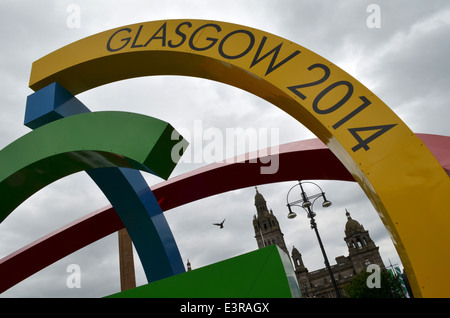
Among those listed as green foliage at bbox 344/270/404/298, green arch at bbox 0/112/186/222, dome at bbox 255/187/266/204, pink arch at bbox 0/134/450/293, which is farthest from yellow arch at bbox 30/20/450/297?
dome at bbox 255/187/266/204

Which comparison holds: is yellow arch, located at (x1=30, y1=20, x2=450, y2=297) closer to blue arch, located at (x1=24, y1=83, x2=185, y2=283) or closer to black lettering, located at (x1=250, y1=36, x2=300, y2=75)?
black lettering, located at (x1=250, y1=36, x2=300, y2=75)

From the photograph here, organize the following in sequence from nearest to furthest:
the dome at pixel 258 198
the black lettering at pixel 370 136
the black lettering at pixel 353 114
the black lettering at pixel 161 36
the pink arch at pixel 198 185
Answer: the black lettering at pixel 370 136 → the black lettering at pixel 353 114 → the black lettering at pixel 161 36 → the pink arch at pixel 198 185 → the dome at pixel 258 198

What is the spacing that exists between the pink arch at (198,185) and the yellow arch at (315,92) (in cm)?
169

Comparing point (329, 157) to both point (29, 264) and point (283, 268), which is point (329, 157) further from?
point (29, 264)

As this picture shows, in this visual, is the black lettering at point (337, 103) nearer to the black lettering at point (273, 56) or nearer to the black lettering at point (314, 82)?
the black lettering at point (314, 82)

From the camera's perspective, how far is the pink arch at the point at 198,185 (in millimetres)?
5574

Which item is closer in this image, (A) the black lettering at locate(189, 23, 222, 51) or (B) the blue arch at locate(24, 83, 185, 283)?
(A) the black lettering at locate(189, 23, 222, 51)

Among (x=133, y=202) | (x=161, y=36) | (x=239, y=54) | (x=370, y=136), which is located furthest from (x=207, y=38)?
(x=133, y=202)

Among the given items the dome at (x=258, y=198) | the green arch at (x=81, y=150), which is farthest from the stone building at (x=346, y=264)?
the green arch at (x=81, y=150)

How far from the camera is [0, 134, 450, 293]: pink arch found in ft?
18.3

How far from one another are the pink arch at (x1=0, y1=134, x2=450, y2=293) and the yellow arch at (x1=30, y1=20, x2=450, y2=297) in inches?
66.4

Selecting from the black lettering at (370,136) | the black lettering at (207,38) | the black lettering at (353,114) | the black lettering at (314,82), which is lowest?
the black lettering at (370,136)
